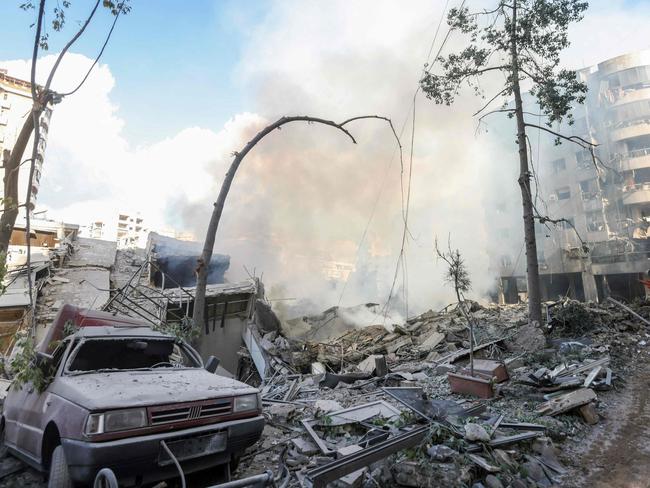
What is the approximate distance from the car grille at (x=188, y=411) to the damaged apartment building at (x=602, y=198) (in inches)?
1319

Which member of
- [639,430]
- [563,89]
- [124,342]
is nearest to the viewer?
[124,342]

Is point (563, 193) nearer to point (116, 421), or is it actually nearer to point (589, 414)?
point (589, 414)

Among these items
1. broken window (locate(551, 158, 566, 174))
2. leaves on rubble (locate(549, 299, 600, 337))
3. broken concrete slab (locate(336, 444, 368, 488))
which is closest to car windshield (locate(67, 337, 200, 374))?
broken concrete slab (locate(336, 444, 368, 488))

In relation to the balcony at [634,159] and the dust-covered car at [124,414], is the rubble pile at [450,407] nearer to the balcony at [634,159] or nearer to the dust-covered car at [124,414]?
the dust-covered car at [124,414]

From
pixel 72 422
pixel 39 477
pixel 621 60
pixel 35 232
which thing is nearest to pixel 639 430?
pixel 72 422

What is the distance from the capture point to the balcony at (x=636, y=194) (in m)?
31.7

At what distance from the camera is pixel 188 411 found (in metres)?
3.19

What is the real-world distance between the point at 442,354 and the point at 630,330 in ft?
18.3

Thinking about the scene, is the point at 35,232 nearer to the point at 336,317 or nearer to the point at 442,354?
the point at 336,317

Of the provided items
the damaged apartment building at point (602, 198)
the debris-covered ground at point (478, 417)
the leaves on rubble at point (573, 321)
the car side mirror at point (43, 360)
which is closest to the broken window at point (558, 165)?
the damaged apartment building at point (602, 198)

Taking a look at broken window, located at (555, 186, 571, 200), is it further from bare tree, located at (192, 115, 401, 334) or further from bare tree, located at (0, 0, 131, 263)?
bare tree, located at (0, 0, 131, 263)

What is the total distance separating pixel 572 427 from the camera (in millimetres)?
4957

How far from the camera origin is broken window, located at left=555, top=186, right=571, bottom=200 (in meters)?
37.0

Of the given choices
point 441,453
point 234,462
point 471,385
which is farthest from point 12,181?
point 471,385
